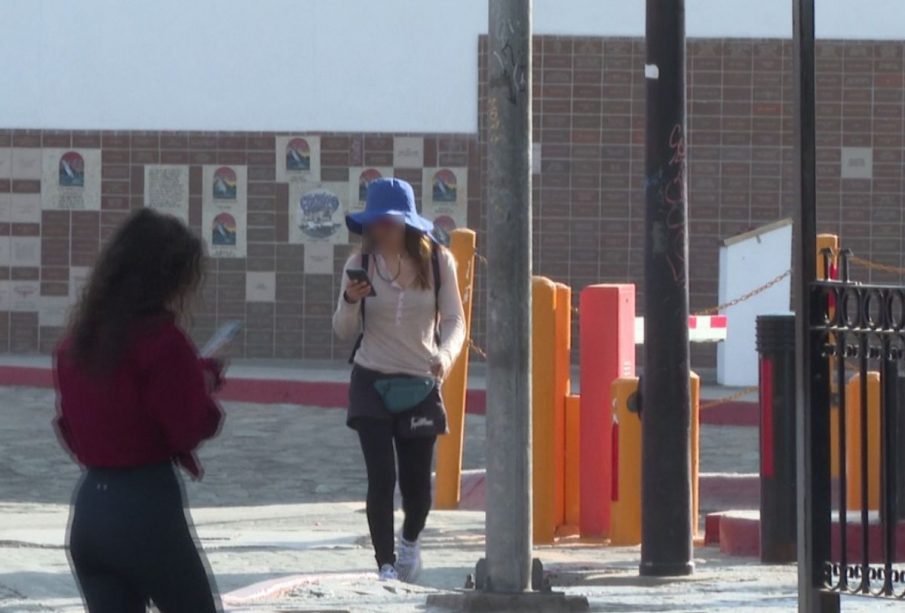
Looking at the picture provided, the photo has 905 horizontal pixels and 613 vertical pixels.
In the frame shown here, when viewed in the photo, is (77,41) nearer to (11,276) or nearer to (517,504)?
(11,276)

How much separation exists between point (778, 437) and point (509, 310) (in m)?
2.06

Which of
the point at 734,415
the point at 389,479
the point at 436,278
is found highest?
the point at 436,278

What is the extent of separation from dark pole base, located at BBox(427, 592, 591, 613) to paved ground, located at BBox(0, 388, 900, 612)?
12 cm

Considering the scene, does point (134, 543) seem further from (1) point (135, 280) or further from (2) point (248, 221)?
(2) point (248, 221)

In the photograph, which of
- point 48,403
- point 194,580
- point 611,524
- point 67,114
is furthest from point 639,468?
point 67,114

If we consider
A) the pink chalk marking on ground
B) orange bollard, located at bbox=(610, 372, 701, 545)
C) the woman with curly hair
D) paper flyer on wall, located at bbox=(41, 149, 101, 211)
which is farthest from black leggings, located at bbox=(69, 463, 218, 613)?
paper flyer on wall, located at bbox=(41, 149, 101, 211)

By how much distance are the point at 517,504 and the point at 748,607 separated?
0.93m

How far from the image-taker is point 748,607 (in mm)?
6926

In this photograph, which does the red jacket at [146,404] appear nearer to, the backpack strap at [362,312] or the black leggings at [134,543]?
the black leggings at [134,543]

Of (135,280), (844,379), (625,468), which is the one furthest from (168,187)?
(135,280)

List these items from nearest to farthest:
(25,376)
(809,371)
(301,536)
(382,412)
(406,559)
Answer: (809,371), (382,412), (406,559), (301,536), (25,376)

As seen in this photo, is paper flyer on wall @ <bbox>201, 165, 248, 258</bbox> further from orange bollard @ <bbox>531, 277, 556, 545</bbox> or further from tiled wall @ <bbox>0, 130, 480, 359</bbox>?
orange bollard @ <bbox>531, 277, 556, 545</bbox>

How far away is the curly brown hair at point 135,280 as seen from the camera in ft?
14.3

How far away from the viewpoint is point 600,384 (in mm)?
9555
